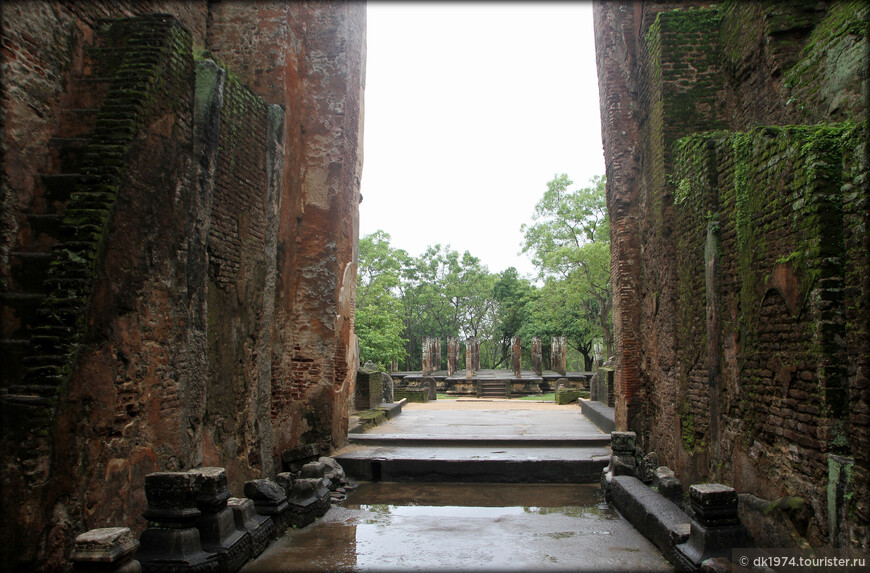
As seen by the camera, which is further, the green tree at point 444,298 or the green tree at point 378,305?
the green tree at point 444,298

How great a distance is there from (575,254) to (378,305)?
9913 millimetres

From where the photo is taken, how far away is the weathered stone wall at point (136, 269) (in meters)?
4.05

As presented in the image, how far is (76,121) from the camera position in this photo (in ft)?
16.7

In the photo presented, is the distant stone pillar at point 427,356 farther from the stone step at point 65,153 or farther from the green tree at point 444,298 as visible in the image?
the stone step at point 65,153

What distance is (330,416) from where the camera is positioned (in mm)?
8953

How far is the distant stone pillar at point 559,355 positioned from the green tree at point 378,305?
7733 mm

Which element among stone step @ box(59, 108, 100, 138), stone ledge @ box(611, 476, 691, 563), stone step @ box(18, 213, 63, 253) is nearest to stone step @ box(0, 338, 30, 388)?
stone step @ box(18, 213, 63, 253)

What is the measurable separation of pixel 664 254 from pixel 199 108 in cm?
598

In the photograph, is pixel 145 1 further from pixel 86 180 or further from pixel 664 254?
pixel 664 254

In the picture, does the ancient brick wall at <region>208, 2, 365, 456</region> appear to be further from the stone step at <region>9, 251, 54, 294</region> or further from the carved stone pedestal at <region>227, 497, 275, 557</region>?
the stone step at <region>9, 251, 54, 294</region>

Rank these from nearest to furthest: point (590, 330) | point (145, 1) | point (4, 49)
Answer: point (4, 49), point (145, 1), point (590, 330)

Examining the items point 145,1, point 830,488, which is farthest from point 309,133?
point 830,488

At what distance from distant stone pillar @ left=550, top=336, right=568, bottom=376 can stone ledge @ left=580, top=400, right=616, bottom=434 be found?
1381 centimetres

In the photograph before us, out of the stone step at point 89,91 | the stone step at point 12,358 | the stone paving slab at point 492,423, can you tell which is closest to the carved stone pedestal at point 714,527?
the stone step at point 12,358
